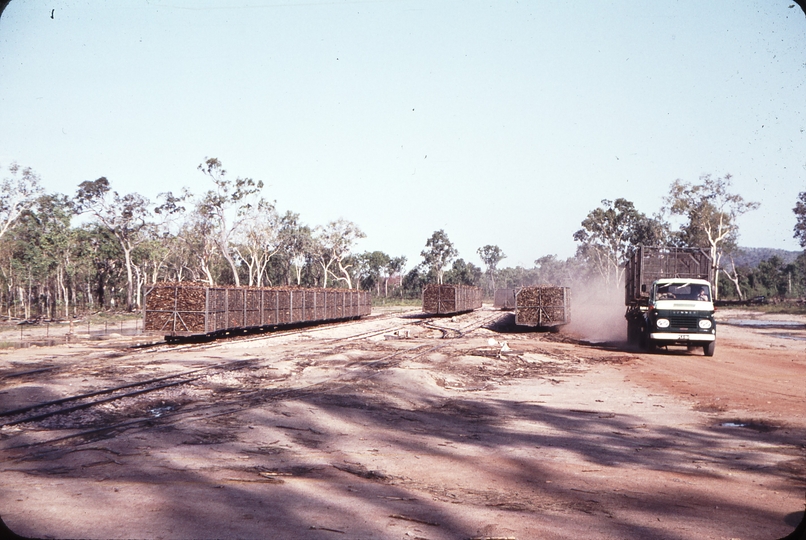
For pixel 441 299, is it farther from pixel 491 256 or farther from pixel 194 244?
pixel 491 256

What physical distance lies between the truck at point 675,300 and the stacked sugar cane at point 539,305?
27.3ft

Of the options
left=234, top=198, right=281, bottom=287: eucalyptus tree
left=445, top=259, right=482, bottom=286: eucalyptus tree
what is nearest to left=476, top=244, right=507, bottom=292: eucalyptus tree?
left=445, top=259, right=482, bottom=286: eucalyptus tree

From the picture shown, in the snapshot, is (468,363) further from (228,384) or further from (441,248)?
(441,248)

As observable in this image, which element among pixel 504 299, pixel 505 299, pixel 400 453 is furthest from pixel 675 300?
pixel 504 299

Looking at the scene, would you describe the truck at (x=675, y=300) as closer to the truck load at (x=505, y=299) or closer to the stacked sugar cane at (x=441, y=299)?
the stacked sugar cane at (x=441, y=299)

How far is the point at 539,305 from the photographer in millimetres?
29859

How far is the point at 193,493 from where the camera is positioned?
17.9 ft

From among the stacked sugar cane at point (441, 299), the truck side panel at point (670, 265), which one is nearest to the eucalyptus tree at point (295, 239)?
the stacked sugar cane at point (441, 299)

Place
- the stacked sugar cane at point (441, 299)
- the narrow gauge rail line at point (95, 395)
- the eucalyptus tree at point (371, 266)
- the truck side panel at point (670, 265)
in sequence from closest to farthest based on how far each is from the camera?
the narrow gauge rail line at point (95, 395) < the truck side panel at point (670, 265) < the stacked sugar cane at point (441, 299) < the eucalyptus tree at point (371, 266)

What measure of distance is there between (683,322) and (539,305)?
11.8 m

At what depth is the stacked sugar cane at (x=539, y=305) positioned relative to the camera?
29844 mm

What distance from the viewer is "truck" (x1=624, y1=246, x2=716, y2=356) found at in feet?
59.5

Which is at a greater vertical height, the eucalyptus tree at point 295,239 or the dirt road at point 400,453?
the eucalyptus tree at point 295,239

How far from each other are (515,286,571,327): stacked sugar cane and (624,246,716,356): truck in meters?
8.31
